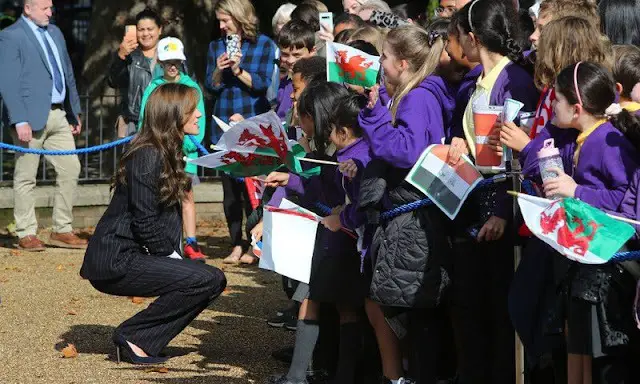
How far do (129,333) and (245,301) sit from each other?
6.52 ft

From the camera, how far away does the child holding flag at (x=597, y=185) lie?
4.78 metres

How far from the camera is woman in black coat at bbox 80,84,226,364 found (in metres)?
7.25

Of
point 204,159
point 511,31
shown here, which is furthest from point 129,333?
point 511,31

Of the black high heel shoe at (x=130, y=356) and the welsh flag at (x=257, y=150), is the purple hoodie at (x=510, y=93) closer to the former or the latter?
the welsh flag at (x=257, y=150)

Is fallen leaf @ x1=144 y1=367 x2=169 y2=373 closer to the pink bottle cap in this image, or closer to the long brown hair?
the long brown hair

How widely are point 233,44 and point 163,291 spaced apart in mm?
4029

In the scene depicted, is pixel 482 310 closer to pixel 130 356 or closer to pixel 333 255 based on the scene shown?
pixel 333 255

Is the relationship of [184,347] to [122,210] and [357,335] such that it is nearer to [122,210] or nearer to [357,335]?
[122,210]

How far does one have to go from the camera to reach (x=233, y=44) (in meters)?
10.9

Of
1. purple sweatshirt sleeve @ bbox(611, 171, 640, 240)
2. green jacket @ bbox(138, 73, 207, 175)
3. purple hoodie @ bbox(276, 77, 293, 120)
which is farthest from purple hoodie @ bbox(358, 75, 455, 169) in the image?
green jacket @ bbox(138, 73, 207, 175)

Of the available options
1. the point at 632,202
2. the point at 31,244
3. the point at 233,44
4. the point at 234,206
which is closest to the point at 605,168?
the point at 632,202

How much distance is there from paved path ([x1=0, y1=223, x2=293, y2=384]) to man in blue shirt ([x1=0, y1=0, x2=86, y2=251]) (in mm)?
895

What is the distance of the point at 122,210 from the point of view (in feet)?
24.0

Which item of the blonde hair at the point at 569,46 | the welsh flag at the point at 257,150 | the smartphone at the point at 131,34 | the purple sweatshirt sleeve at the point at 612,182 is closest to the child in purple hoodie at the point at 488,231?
the blonde hair at the point at 569,46
